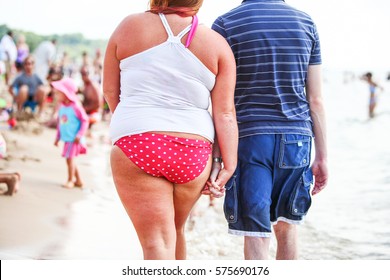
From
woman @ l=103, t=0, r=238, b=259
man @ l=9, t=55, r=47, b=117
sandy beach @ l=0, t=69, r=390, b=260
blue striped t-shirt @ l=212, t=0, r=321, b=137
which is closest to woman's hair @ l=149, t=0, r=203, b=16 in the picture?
woman @ l=103, t=0, r=238, b=259

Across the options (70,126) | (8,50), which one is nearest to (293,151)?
(70,126)

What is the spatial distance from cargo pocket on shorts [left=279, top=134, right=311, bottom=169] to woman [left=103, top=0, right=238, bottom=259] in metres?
0.31

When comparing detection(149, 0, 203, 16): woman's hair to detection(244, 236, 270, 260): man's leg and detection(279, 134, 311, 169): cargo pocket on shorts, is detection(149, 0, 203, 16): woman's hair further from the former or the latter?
detection(244, 236, 270, 260): man's leg

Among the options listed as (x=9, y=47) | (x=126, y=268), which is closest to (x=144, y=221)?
(x=126, y=268)

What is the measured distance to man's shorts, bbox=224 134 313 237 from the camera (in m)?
2.70

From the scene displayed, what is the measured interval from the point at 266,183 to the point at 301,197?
210mm

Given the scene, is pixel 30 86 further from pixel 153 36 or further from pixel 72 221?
pixel 153 36

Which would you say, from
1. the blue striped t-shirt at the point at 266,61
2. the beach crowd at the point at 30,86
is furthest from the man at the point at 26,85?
the blue striped t-shirt at the point at 266,61

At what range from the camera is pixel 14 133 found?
342 inches

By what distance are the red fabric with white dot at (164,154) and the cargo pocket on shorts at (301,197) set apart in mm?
555

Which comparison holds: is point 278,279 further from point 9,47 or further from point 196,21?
point 9,47

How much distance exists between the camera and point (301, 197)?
2.82m

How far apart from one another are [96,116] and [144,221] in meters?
7.03

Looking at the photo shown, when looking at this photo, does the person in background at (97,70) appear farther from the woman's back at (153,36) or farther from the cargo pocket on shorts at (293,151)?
the woman's back at (153,36)
